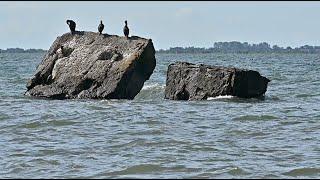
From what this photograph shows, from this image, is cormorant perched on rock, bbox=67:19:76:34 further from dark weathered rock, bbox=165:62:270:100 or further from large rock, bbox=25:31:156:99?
dark weathered rock, bbox=165:62:270:100

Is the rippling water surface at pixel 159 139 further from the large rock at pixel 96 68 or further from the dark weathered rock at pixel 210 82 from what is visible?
the large rock at pixel 96 68

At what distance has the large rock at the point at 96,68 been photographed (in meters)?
22.7

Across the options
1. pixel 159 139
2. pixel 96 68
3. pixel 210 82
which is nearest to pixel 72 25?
pixel 96 68

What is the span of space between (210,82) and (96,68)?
4.05 m

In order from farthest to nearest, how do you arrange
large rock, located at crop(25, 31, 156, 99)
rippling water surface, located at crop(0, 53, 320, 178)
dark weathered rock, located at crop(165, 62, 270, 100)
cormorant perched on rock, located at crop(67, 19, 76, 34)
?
cormorant perched on rock, located at crop(67, 19, 76, 34) < large rock, located at crop(25, 31, 156, 99) < dark weathered rock, located at crop(165, 62, 270, 100) < rippling water surface, located at crop(0, 53, 320, 178)

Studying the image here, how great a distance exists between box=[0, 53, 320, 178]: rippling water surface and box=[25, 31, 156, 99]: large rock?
1282 millimetres

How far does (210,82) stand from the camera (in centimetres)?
2258

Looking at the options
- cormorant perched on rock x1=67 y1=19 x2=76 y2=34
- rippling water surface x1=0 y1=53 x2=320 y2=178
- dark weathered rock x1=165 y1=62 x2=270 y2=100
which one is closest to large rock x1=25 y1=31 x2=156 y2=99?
cormorant perched on rock x1=67 y1=19 x2=76 y2=34

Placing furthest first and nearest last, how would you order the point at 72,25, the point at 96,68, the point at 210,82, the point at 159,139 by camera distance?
the point at 72,25, the point at 96,68, the point at 210,82, the point at 159,139

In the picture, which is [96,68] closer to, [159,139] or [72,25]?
[72,25]

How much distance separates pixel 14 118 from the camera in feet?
56.6

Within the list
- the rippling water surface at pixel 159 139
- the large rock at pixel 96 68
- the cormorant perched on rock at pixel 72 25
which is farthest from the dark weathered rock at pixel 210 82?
the cormorant perched on rock at pixel 72 25

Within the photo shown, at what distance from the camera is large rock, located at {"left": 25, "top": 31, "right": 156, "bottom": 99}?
22734 millimetres

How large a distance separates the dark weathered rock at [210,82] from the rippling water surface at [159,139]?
77cm
